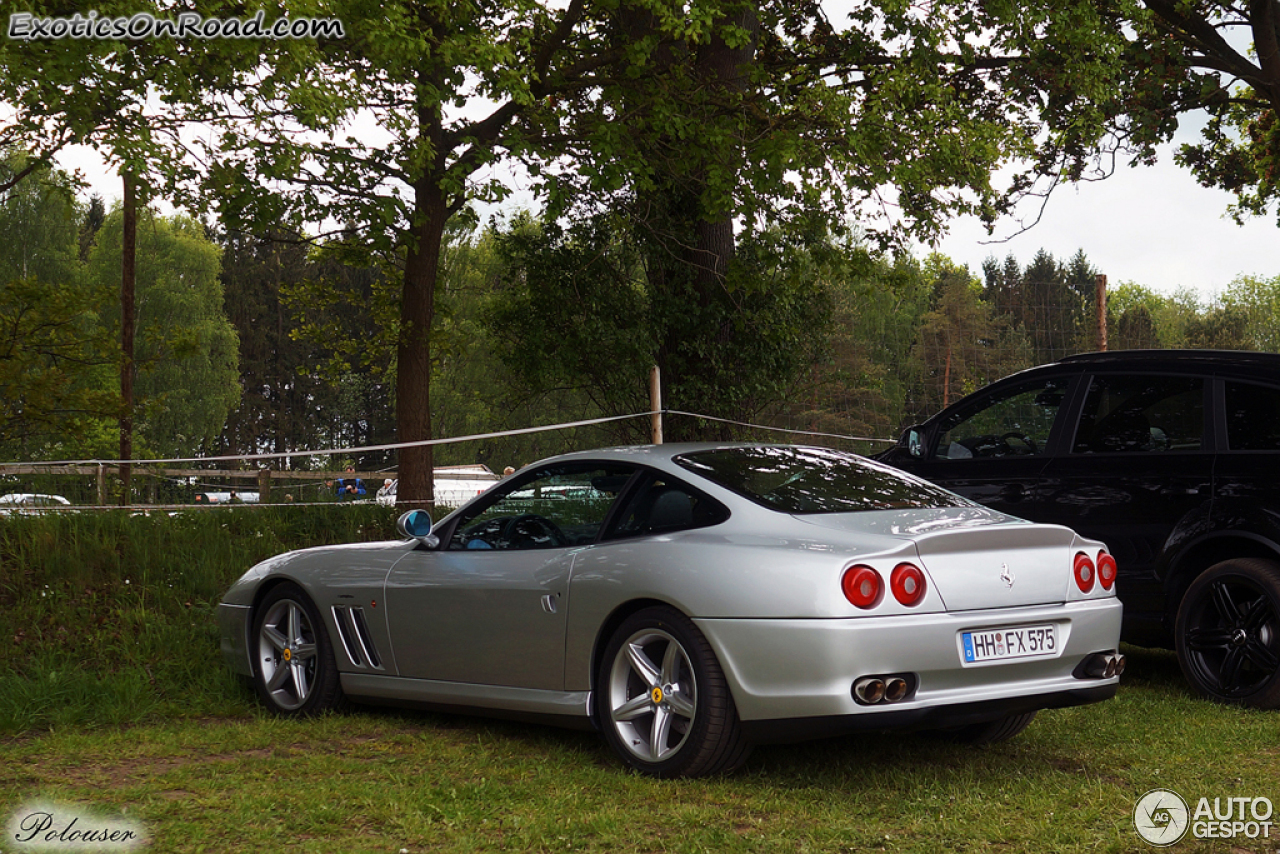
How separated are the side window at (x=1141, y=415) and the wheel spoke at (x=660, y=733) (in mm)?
3551

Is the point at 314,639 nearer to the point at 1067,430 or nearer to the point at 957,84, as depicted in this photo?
the point at 1067,430

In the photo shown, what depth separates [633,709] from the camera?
203 inches

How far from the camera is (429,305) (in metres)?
16.9

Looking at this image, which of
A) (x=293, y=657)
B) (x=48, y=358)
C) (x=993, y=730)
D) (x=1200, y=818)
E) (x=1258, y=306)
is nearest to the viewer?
(x=1200, y=818)

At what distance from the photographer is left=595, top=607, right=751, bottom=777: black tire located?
4820 millimetres

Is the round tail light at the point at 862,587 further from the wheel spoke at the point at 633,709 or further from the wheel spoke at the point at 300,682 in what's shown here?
the wheel spoke at the point at 300,682

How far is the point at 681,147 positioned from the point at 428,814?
35.1ft

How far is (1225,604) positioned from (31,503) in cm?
888

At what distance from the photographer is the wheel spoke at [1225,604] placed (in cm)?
659

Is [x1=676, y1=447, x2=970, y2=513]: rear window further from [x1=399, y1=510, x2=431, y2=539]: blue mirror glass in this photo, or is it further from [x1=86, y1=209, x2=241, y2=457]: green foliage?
[x1=86, y1=209, x2=241, y2=457]: green foliage

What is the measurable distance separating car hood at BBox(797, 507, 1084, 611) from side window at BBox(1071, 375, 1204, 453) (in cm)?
211

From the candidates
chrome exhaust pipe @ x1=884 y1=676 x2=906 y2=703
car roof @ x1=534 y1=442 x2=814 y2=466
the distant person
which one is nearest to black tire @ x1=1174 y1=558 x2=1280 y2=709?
car roof @ x1=534 y1=442 x2=814 y2=466

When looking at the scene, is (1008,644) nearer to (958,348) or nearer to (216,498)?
(216,498)

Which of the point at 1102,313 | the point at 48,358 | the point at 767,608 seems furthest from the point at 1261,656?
the point at 1102,313
